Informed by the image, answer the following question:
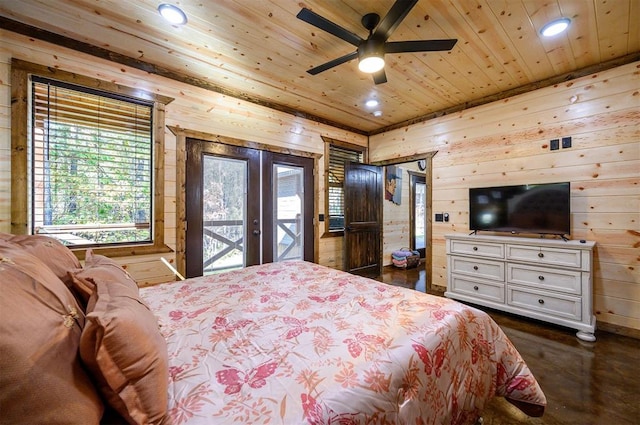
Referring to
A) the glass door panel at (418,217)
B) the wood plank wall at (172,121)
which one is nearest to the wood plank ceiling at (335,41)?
the wood plank wall at (172,121)

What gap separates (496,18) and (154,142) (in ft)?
10.8

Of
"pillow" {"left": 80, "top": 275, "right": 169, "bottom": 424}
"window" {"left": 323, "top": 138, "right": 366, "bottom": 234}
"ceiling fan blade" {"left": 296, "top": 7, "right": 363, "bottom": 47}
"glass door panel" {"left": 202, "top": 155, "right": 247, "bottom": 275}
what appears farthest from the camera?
"window" {"left": 323, "top": 138, "right": 366, "bottom": 234}

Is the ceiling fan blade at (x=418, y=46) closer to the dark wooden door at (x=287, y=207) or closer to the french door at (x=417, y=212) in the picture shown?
the dark wooden door at (x=287, y=207)

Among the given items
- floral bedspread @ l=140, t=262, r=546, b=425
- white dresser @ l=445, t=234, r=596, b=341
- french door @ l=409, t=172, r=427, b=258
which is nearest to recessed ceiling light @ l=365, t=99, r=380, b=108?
white dresser @ l=445, t=234, r=596, b=341

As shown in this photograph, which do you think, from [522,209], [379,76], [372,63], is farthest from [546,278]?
[372,63]

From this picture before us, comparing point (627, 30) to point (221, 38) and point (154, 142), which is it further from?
point (154, 142)

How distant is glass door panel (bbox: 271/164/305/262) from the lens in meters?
3.75

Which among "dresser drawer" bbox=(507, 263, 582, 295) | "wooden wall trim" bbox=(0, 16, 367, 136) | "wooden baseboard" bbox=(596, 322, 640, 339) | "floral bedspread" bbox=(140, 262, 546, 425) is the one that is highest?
"wooden wall trim" bbox=(0, 16, 367, 136)

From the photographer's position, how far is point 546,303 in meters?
2.71

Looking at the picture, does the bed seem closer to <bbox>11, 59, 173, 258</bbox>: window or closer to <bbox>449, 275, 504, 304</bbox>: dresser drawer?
<bbox>11, 59, 173, 258</bbox>: window

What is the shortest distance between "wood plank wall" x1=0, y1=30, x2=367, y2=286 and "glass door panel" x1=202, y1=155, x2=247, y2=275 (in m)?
0.35

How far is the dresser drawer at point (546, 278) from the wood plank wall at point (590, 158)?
1.38 ft

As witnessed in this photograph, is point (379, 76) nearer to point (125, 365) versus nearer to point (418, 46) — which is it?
point (418, 46)

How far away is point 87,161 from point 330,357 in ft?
9.19
